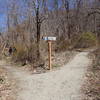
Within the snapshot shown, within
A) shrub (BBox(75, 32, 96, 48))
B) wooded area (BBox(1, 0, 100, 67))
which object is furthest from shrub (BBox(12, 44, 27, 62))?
shrub (BBox(75, 32, 96, 48))

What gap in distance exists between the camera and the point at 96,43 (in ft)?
76.9

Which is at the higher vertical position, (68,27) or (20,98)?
(68,27)

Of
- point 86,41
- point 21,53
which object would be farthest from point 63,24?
point 21,53

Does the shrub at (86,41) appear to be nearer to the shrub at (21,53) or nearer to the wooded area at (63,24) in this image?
the wooded area at (63,24)

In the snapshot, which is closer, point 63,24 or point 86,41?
point 86,41

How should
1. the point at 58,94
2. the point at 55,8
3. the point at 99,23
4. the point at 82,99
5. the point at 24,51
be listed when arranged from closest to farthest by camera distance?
the point at 82,99, the point at 58,94, the point at 24,51, the point at 55,8, the point at 99,23

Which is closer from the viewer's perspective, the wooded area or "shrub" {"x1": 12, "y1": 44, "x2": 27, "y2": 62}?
"shrub" {"x1": 12, "y1": 44, "x2": 27, "y2": 62}

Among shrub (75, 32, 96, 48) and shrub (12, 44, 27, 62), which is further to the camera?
shrub (75, 32, 96, 48)

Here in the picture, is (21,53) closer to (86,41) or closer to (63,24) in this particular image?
(86,41)

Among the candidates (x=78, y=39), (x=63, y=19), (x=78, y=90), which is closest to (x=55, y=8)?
(x=63, y=19)

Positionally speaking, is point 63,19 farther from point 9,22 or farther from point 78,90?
point 78,90

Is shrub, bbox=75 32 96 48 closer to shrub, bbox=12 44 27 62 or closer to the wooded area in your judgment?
A: the wooded area

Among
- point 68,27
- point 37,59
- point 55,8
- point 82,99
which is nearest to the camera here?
point 82,99

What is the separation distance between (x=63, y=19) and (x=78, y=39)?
8.56 m
